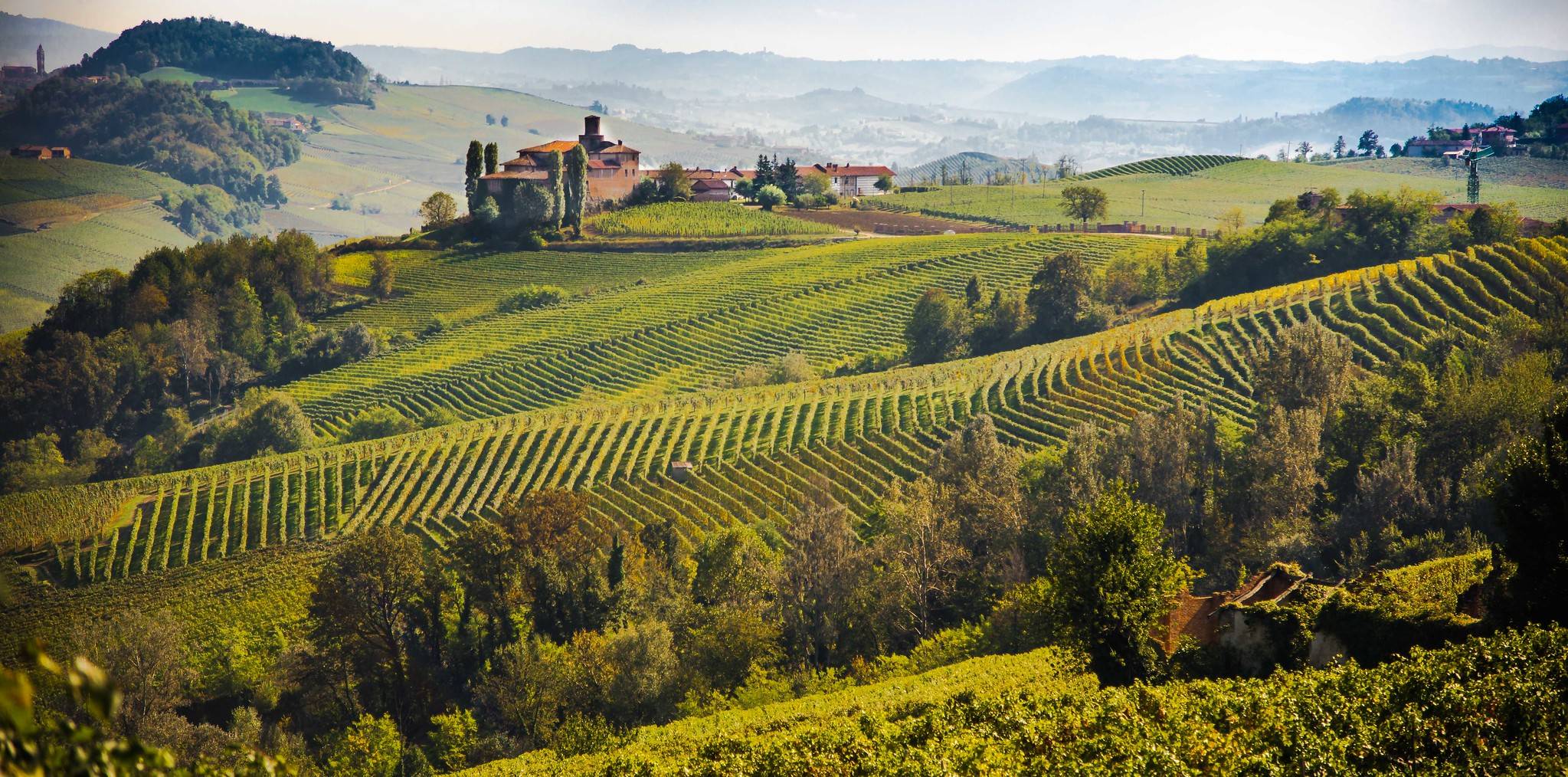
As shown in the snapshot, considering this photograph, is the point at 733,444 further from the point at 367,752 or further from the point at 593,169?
the point at 593,169

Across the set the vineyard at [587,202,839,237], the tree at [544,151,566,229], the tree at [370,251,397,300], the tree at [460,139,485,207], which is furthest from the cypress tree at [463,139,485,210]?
the vineyard at [587,202,839,237]

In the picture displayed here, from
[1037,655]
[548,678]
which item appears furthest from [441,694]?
[1037,655]

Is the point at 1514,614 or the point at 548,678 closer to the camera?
the point at 1514,614

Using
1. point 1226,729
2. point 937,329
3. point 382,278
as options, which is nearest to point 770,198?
point 382,278

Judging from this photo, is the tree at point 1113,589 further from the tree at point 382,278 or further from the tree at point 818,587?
the tree at point 382,278

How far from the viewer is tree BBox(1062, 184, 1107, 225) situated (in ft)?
407

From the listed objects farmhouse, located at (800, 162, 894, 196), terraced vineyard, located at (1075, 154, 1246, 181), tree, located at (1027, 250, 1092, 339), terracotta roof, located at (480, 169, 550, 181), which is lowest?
tree, located at (1027, 250, 1092, 339)

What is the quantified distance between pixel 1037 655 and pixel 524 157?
12761 cm

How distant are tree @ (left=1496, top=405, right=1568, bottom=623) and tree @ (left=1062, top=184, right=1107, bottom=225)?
100 m

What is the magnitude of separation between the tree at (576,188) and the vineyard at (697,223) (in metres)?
1.78

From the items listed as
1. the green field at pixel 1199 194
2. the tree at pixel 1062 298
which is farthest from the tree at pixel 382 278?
Answer: the tree at pixel 1062 298

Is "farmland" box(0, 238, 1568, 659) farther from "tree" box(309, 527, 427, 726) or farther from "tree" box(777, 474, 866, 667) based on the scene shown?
"tree" box(309, 527, 427, 726)

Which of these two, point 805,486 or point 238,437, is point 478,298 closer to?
point 238,437

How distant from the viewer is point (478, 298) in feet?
383
